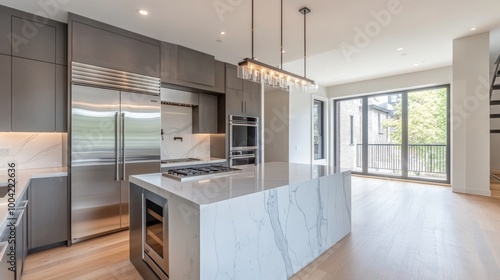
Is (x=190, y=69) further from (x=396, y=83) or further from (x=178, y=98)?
(x=396, y=83)

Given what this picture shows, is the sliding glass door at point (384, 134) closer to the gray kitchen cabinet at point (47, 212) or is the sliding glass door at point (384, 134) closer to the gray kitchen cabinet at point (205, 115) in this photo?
the gray kitchen cabinet at point (205, 115)

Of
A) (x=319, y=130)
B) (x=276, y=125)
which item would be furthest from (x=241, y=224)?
(x=319, y=130)

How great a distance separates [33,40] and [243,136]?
334cm

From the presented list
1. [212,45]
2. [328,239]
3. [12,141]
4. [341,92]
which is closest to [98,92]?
[12,141]

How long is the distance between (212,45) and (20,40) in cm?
235

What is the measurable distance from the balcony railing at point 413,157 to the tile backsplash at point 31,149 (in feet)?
24.6

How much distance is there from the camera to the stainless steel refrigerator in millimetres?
2812

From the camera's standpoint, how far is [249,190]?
1700 mm

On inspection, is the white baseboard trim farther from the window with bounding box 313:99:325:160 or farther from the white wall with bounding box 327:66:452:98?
the window with bounding box 313:99:325:160

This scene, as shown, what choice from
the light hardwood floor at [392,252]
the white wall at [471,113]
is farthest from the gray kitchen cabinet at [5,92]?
the white wall at [471,113]

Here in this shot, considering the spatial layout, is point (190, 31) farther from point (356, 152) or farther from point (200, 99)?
point (356, 152)

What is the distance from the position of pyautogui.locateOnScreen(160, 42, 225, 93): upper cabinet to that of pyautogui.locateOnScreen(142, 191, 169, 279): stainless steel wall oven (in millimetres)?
2258

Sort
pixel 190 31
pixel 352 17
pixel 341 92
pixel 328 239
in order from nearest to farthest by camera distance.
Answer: pixel 328 239
pixel 352 17
pixel 190 31
pixel 341 92

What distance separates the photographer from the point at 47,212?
2646 millimetres
